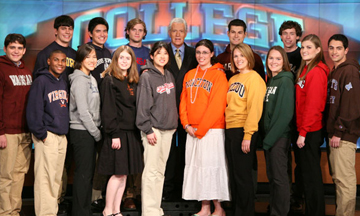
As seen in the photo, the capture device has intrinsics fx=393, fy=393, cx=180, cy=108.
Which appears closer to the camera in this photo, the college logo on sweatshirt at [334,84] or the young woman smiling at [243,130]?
the young woman smiling at [243,130]

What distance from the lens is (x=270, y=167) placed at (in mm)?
3648

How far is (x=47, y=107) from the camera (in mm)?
3586

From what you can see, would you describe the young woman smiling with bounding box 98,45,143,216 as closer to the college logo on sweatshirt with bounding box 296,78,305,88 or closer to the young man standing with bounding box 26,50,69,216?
the young man standing with bounding box 26,50,69,216

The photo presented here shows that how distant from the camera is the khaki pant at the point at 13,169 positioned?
3668 millimetres

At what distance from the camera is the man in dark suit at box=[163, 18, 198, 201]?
4.19 metres

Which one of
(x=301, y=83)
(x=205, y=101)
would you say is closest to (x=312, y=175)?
(x=301, y=83)

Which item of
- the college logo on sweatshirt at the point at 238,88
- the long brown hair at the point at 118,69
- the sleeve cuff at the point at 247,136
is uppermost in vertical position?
the long brown hair at the point at 118,69

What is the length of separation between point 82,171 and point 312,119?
217 cm

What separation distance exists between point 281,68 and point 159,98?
120 centimetres

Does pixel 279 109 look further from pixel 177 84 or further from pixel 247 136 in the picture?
pixel 177 84

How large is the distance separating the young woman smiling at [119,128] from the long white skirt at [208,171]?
1.72 ft

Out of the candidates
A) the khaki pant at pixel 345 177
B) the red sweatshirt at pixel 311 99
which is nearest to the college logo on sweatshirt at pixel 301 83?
the red sweatshirt at pixel 311 99

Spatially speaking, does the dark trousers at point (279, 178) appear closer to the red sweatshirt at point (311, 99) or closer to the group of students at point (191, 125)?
the group of students at point (191, 125)

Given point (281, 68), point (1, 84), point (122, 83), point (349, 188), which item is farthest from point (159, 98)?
point (349, 188)
